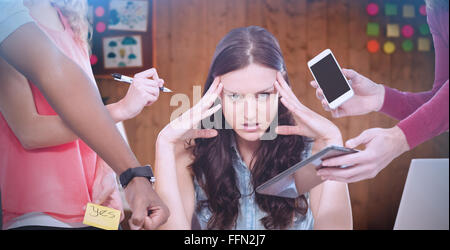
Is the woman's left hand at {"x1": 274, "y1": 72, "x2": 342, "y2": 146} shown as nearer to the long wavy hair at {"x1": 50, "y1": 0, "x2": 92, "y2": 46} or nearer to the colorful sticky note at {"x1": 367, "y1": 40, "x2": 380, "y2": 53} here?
the colorful sticky note at {"x1": 367, "y1": 40, "x2": 380, "y2": 53}

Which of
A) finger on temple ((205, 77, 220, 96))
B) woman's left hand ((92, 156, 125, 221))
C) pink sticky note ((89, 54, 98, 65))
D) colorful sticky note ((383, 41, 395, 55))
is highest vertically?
colorful sticky note ((383, 41, 395, 55))

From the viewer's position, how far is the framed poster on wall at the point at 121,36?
1.56m

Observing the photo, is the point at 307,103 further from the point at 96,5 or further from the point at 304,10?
the point at 96,5

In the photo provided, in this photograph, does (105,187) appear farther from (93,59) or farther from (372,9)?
(372,9)

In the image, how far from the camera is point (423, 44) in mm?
1593

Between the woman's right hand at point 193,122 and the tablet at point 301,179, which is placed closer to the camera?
the tablet at point 301,179

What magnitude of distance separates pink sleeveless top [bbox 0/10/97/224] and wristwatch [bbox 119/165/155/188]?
12 cm

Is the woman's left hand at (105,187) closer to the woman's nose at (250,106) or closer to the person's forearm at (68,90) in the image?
the person's forearm at (68,90)

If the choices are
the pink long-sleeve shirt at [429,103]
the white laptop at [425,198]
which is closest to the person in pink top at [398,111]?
the pink long-sleeve shirt at [429,103]

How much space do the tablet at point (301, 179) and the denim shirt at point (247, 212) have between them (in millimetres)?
53

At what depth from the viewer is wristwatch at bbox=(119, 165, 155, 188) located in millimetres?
1488

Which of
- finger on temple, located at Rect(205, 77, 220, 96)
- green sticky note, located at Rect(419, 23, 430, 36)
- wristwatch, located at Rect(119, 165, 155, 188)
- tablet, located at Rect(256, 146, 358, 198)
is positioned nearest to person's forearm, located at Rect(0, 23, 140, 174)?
wristwatch, located at Rect(119, 165, 155, 188)

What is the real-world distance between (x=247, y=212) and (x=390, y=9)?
0.94 metres

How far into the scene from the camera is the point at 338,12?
160 cm
